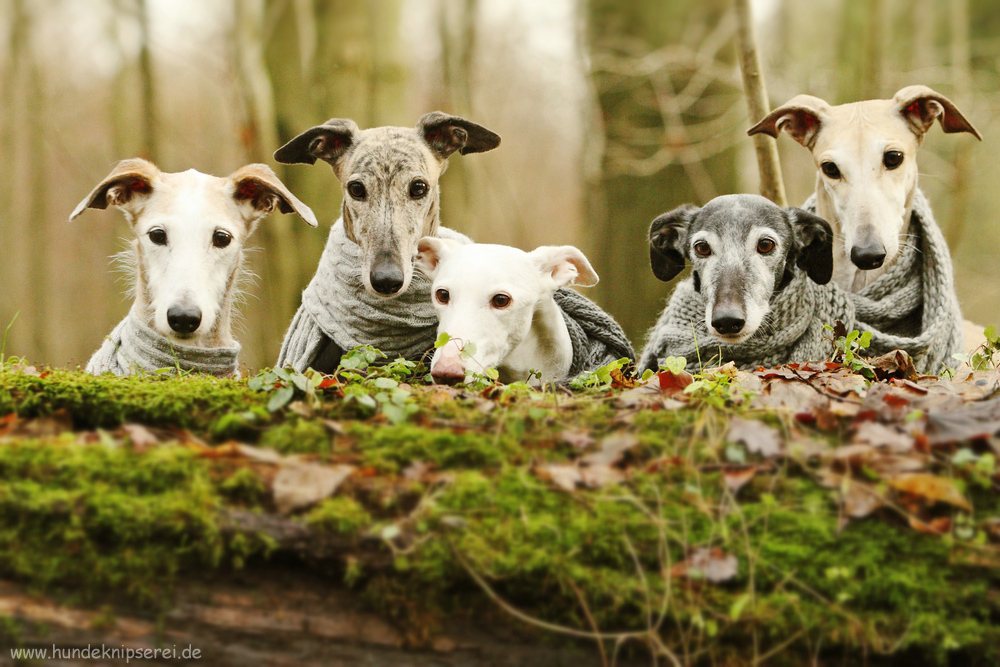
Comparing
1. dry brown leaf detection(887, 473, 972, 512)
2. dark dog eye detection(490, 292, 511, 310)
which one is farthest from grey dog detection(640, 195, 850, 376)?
dry brown leaf detection(887, 473, 972, 512)

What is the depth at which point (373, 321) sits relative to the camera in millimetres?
5488

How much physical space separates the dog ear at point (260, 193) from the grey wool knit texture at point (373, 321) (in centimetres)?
41

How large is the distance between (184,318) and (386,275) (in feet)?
3.86

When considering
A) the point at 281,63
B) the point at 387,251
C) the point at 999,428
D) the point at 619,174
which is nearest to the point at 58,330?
the point at 281,63

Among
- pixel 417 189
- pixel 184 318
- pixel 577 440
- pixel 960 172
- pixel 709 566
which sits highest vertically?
pixel 960 172

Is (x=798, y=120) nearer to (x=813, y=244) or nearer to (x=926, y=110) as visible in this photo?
(x=926, y=110)

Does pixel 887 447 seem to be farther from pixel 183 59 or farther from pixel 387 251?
pixel 183 59

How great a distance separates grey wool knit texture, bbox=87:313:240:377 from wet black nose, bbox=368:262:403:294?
3.41 feet

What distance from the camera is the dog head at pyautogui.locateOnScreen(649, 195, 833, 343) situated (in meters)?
4.84

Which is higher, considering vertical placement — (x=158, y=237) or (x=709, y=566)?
(x=158, y=237)

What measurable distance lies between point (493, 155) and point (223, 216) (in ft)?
23.8

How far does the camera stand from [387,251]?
17.2ft

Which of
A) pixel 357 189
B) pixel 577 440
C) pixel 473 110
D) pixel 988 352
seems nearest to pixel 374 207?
pixel 357 189

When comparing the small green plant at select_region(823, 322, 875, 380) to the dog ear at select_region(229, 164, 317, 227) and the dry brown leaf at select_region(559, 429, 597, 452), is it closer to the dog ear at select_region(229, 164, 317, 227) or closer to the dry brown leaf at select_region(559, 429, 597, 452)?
the dry brown leaf at select_region(559, 429, 597, 452)
